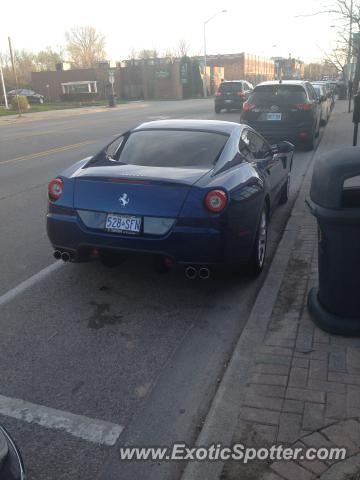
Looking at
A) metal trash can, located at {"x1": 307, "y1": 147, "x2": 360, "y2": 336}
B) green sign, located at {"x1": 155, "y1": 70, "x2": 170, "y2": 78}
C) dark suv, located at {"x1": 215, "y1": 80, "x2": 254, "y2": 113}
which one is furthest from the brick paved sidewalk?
green sign, located at {"x1": 155, "y1": 70, "x2": 170, "y2": 78}

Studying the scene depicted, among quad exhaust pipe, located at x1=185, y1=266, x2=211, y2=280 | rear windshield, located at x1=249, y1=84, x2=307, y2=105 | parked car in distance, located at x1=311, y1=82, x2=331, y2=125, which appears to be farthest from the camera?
parked car in distance, located at x1=311, y1=82, x2=331, y2=125

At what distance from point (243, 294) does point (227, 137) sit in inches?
65.5

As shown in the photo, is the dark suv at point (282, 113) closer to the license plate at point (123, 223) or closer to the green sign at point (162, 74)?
the license plate at point (123, 223)

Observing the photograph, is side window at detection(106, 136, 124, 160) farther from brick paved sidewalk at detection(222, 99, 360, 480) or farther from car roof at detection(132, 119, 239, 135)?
brick paved sidewalk at detection(222, 99, 360, 480)

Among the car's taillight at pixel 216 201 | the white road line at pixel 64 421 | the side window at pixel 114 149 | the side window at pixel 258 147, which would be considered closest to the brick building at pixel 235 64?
the side window at pixel 258 147

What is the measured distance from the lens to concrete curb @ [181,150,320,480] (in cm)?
258

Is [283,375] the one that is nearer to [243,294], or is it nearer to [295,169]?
[243,294]

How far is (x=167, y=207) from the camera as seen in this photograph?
13.4 ft

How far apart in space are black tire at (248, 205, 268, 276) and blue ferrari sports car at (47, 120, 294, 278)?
11 mm

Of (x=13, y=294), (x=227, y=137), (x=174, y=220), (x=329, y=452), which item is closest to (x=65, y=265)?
(x=13, y=294)

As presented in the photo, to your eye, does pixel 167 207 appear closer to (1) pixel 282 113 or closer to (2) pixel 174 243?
(2) pixel 174 243

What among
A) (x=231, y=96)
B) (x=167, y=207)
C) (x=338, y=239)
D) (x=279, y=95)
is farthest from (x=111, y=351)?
(x=231, y=96)

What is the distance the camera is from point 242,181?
458 cm

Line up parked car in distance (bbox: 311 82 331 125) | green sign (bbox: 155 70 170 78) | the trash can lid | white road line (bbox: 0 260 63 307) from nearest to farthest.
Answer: the trash can lid
white road line (bbox: 0 260 63 307)
parked car in distance (bbox: 311 82 331 125)
green sign (bbox: 155 70 170 78)
